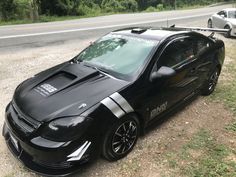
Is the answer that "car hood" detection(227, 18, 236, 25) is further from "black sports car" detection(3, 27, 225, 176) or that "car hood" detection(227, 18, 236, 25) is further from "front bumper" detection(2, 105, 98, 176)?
"front bumper" detection(2, 105, 98, 176)

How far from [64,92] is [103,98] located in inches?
21.3

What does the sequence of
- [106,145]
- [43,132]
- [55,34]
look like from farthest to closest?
[55,34] → [106,145] → [43,132]

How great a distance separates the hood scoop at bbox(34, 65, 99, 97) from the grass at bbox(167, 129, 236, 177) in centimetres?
168

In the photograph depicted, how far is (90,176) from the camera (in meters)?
3.41

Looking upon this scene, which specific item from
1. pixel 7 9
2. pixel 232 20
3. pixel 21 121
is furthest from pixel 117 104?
pixel 7 9

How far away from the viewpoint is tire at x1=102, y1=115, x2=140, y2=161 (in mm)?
3373

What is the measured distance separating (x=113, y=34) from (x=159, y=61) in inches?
45.0

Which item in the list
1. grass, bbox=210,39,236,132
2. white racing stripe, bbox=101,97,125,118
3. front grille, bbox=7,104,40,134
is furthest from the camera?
grass, bbox=210,39,236,132

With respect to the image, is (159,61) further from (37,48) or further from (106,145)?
(37,48)

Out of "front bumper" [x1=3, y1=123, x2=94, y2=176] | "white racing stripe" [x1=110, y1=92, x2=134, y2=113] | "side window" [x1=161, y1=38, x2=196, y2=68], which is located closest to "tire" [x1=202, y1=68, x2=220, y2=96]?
"side window" [x1=161, y1=38, x2=196, y2=68]

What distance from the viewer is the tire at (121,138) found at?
337 cm

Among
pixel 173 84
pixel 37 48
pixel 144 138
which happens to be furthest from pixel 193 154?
pixel 37 48

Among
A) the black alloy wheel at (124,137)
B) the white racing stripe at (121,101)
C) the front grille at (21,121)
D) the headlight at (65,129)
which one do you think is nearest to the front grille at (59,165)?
the headlight at (65,129)

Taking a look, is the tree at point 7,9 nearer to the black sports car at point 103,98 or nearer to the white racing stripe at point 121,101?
the black sports car at point 103,98
